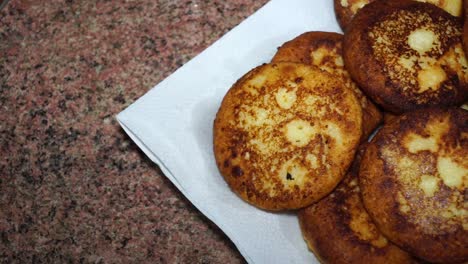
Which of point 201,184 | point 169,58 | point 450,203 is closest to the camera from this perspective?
point 450,203

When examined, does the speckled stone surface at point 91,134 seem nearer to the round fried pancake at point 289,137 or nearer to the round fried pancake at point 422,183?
the round fried pancake at point 289,137

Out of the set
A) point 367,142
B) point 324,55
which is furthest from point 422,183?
point 324,55

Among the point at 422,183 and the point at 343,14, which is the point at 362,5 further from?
the point at 422,183

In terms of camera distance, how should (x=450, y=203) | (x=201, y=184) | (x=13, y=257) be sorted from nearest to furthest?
(x=450, y=203)
(x=201, y=184)
(x=13, y=257)

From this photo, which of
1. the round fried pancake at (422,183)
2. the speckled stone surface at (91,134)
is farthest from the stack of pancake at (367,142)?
the speckled stone surface at (91,134)

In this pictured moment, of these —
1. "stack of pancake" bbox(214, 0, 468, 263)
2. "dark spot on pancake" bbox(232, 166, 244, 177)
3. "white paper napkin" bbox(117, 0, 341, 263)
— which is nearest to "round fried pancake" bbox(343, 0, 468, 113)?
"stack of pancake" bbox(214, 0, 468, 263)

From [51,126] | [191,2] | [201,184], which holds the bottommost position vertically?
[51,126]

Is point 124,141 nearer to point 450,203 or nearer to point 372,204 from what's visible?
point 372,204

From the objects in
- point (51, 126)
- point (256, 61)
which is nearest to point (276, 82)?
point (256, 61)
